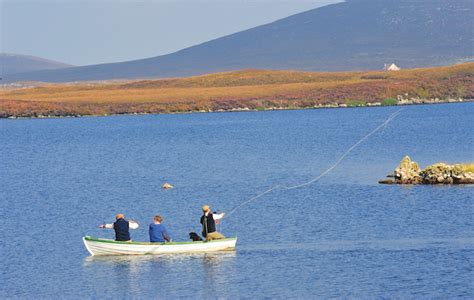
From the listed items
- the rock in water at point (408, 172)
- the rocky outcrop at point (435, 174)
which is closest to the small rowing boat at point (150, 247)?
the rocky outcrop at point (435, 174)

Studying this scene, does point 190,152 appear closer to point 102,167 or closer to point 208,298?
point 102,167

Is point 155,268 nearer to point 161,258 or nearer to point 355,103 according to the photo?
point 161,258

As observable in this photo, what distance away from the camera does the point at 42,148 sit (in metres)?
65.6

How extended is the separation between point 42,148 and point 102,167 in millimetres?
16383

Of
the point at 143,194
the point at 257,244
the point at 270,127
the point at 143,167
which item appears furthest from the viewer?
the point at 270,127

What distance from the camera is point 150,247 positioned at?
81.2ft

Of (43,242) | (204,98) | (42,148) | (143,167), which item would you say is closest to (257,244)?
(43,242)

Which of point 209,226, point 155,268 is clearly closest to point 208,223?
point 209,226

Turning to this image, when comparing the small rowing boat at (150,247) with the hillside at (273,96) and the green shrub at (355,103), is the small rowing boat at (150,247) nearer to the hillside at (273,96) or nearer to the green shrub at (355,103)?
the hillside at (273,96)

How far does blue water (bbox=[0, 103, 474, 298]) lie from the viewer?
859 inches

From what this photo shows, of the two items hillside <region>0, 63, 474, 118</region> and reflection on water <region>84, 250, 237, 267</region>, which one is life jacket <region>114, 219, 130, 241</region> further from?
hillside <region>0, 63, 474, 118</region>

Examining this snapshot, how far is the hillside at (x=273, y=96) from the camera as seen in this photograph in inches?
4520

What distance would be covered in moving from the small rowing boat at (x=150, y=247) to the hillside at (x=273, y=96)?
286ft

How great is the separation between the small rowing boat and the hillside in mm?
87259
